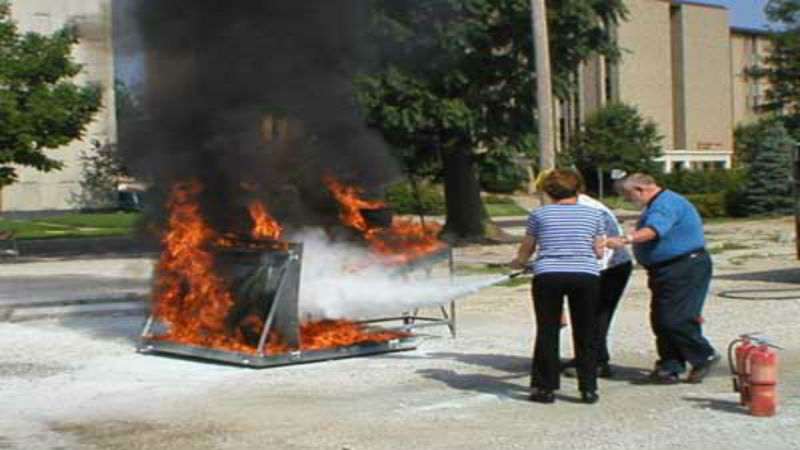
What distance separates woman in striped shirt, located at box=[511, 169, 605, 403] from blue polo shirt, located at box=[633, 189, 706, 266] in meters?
0.58

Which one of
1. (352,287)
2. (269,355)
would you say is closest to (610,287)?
(352,287)

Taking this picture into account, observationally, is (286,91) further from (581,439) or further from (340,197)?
(581,439)

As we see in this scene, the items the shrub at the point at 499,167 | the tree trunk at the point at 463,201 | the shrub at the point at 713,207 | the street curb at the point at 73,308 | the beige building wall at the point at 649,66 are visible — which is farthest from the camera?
the beige building wall at the point at 649,66

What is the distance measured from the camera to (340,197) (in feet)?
35.5

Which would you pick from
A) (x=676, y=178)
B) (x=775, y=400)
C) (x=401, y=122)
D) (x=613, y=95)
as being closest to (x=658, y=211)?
(x=775, y=400)

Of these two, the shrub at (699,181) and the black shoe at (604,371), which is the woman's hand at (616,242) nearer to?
the black shoe at (604,371)

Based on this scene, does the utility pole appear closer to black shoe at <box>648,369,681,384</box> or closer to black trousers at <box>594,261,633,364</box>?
black trousers at <box>594,261,633,364</box>

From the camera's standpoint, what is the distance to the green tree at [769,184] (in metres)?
43.4

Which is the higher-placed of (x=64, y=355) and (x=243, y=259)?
(x=243, y=259)

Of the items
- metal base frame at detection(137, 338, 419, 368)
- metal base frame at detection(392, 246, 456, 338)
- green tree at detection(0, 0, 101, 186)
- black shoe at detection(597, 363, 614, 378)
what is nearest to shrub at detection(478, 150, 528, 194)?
green tree at detection(0, 0, 101, 186)

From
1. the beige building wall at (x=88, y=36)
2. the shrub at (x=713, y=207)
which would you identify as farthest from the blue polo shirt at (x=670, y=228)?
the shrub at (x=713, y=207)

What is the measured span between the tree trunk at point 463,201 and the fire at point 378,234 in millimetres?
19455

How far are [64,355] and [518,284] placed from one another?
8.45 meters

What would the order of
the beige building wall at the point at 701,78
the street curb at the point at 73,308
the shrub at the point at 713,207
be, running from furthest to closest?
1. the beige building wall at the point at 701,78
2. the shrub at the point at 713,207
3. the street curb at the point at 73,308
